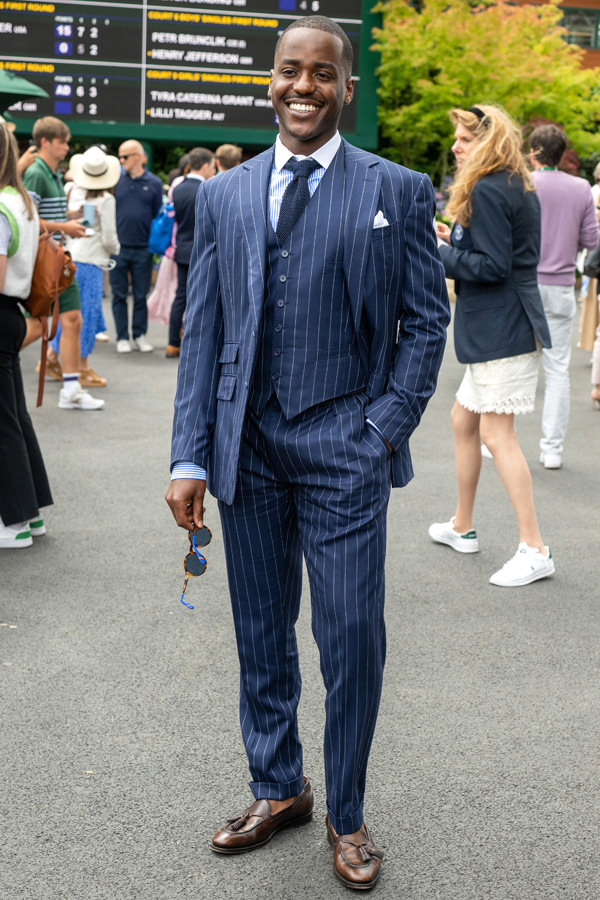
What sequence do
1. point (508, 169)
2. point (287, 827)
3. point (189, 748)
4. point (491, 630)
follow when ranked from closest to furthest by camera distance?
1. point (287, 827)
2. point (189, 748)
3. point (491, 630)
4. point (508, 169)

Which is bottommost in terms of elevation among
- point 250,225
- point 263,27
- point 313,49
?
point 250,225

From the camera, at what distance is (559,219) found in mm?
7898

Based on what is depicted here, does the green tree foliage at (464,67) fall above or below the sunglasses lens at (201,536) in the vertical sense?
above

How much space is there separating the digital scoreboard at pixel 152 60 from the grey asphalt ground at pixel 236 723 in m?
14.4

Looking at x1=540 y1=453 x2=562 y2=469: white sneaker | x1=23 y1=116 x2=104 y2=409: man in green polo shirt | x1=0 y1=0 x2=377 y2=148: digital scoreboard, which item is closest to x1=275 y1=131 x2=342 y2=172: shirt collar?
x1=540 y1=453 x2=562 y2=469: white sneaker

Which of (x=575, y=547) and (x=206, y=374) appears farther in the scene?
(x=575, y=547)

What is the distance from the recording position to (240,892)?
2.90 meters

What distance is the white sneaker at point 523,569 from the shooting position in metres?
5.38

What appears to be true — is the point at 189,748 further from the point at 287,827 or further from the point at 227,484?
the point at 227,484

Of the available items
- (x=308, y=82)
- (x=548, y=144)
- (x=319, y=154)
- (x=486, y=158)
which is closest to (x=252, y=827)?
(x=319, y=154)

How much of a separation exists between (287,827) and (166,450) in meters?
5.08

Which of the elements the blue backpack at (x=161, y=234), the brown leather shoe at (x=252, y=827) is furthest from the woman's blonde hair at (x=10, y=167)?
the blue backpack at (x=161, y=234)

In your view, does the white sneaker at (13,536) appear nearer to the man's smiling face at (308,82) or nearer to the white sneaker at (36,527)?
the white sneaker at (36,527)

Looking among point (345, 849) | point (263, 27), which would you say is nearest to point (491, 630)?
point (345, 849)
